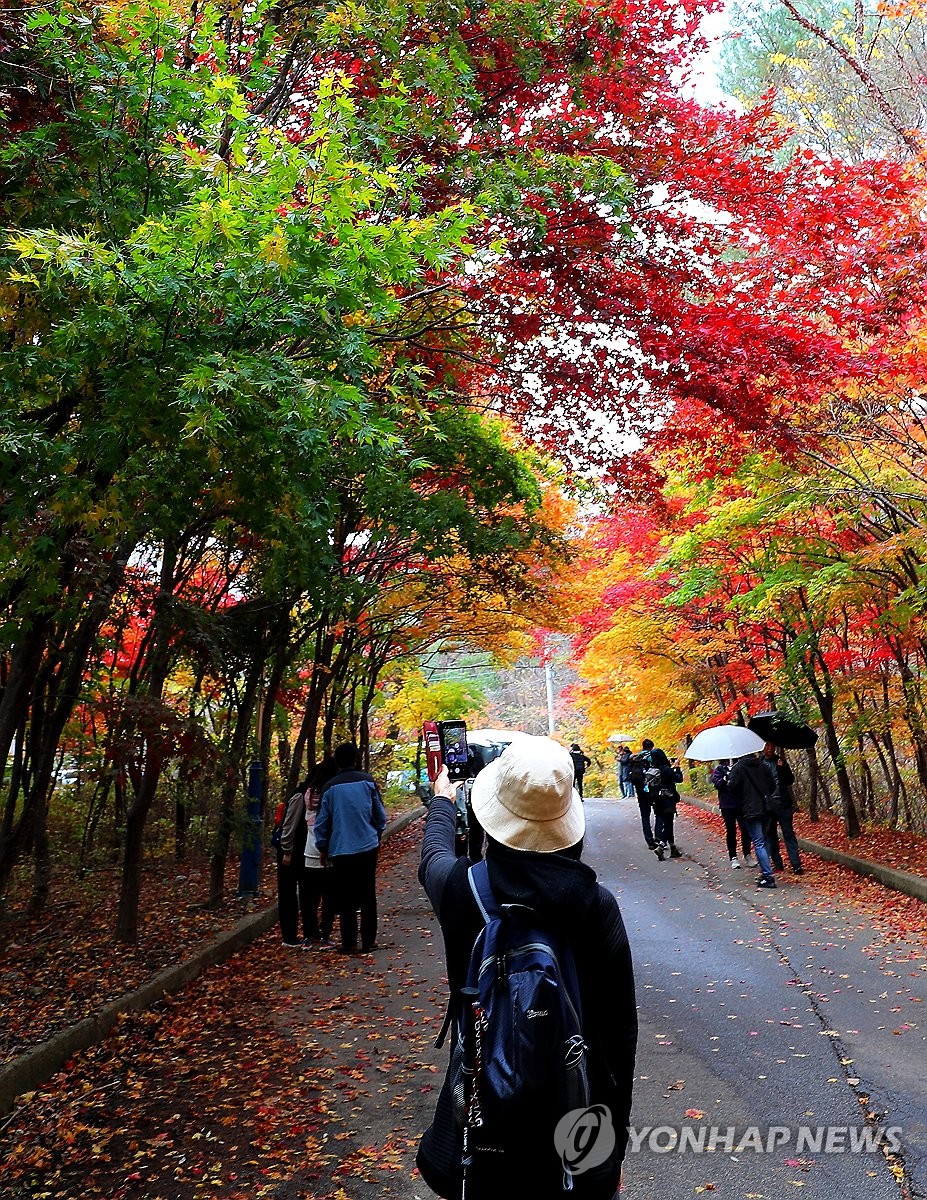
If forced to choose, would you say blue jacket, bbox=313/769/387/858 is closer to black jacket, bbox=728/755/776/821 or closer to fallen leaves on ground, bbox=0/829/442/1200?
fallen leaves on ground, bbox=0/829/442/1200

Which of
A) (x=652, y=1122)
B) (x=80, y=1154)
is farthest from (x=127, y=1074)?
(x=652, y=1122)

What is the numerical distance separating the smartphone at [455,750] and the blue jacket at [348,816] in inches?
181

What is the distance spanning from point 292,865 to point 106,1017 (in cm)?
312

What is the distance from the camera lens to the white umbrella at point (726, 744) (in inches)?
536

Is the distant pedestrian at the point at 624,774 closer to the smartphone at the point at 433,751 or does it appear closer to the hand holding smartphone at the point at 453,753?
the smartphone at the point at 433,751

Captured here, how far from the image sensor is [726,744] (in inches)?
544

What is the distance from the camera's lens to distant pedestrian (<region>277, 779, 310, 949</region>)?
9.80 metres

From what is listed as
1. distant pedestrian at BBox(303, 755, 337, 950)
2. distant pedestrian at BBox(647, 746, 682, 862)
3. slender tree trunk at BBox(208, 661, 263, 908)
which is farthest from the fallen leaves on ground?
distant pedestrian at BBox(647, 746, 682, 862)

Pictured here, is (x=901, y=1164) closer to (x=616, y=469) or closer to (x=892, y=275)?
(x=616, y=469)

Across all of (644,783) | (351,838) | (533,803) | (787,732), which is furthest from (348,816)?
(644,783)

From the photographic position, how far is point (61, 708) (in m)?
8.52

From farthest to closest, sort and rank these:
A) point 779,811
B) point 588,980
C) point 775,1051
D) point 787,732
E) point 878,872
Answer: point 787,732 → point 779,811 → point 878,872 → point 775,1051 → point 588,980

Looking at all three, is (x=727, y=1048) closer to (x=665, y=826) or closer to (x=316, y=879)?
(x=316, y=879)

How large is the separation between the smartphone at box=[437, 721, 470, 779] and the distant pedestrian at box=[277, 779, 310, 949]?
5433 millimetres
